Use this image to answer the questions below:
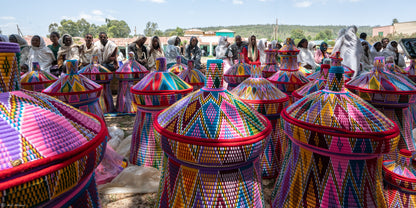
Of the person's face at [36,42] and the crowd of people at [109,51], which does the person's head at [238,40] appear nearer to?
the crowd of people at [109,51]

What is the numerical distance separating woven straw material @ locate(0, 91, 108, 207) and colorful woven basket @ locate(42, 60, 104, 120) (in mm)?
2362

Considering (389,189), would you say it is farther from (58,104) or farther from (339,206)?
(58,104)

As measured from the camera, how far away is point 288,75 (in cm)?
364

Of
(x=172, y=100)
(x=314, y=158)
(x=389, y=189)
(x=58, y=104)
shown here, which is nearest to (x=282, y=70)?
(x=172, y=100)

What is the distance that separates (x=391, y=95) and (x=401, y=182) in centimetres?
82

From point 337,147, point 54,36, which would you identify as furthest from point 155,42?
point 337,147

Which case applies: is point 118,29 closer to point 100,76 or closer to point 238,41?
point 238,41

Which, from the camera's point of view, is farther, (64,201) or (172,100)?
(172,100)

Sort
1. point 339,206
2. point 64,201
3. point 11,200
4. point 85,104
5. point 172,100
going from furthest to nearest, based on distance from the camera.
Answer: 1. point 85,104
2. point 172,100
3. point 339,206
4. point 64,201
5. point 11,200

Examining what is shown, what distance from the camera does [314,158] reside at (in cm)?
167

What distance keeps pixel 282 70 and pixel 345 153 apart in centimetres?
245

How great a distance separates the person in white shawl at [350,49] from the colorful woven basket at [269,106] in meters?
3.59

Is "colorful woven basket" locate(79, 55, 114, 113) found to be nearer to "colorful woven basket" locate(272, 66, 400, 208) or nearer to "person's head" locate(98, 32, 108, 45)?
"person's head" locate(98, 32, 108, 45)

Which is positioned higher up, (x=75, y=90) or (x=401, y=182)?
(x=75, y=90)
